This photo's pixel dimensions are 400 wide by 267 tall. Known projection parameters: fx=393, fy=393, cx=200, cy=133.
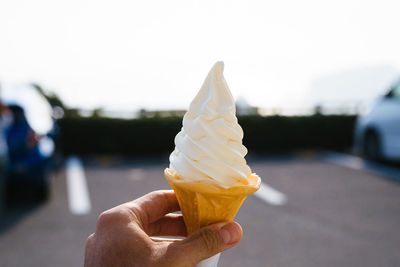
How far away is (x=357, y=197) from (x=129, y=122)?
267 inches

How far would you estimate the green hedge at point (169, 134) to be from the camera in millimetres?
11320

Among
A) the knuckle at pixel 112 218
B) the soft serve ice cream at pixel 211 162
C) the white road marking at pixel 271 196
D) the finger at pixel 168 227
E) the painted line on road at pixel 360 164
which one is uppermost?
the soft serve ice cream at pixel 211 162

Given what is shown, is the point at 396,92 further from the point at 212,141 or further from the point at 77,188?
the point at 212,141

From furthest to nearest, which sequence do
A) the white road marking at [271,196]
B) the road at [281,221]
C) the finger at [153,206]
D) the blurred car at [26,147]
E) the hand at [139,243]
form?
the white road marking at [271,196], the blurred car at [26,147], the road at [281,221], the finger at [153,206], the hand at [139,243]

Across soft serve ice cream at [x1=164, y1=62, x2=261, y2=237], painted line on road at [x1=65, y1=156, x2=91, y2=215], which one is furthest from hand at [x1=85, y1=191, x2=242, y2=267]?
painted line on road at [x1=65, y1=156, x2=91, y2=215]

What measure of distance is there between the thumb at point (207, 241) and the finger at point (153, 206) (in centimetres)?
27

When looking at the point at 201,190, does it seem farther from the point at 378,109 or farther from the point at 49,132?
the point at 378,109

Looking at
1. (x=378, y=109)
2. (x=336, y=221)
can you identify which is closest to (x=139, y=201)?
(x=336, y=221)

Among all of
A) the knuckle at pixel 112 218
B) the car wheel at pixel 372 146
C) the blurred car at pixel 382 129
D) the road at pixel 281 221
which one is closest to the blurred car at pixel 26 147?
the road at pixel 281 221

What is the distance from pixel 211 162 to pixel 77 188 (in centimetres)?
653

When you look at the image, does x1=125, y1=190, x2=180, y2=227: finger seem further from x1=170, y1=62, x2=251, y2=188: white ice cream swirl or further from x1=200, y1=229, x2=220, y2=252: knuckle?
x1=200, y1=229, x2=220, y2=252: knuckle

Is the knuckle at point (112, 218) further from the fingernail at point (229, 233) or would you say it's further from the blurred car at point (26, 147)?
the blurred car at point (26, 147)

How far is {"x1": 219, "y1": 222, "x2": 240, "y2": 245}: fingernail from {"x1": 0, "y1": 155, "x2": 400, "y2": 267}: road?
107 inches

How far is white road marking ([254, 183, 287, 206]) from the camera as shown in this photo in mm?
6773
